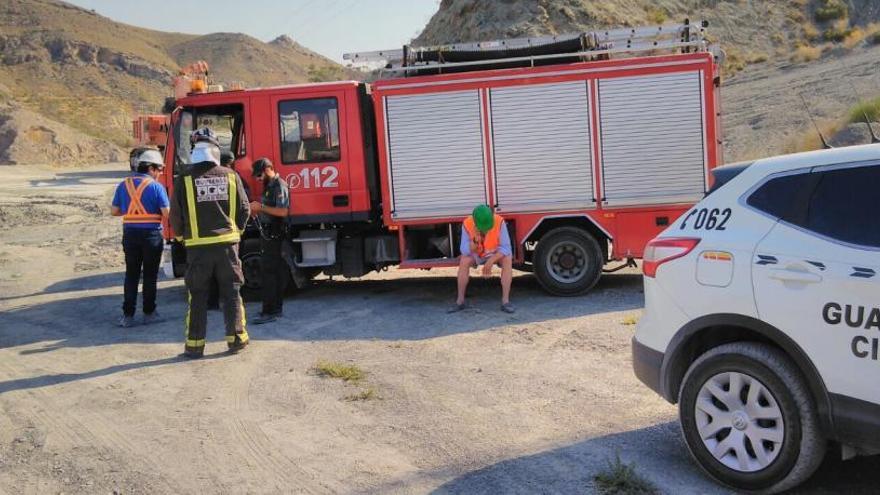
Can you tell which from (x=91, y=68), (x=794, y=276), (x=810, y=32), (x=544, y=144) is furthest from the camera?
(x=91, y=68)

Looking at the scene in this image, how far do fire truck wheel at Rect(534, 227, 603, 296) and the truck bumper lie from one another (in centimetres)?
471

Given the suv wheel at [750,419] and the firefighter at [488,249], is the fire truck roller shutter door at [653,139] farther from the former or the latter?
the suv wheel at [750,419]

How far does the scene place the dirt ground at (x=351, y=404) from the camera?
4.49 m

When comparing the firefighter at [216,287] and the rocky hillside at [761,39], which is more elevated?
the rocky hillside at [761,39]

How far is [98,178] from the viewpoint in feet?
108

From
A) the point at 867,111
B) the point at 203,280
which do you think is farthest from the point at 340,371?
the point at 867,111

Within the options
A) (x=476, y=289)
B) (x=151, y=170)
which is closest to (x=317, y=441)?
(x=151, y=170)

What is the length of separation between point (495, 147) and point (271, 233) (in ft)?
9.17

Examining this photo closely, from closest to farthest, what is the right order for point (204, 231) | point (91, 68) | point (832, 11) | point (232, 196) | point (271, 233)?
point (204, 231) < point (232, 196) < point (271, 233) < point (832, 11) < point (91, 68)

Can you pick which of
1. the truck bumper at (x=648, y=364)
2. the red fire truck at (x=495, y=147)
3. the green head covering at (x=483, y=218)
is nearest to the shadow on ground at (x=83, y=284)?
the red fire truck at (x=495, y=147)

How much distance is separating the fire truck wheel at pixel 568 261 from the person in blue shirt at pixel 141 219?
4346 millimetres

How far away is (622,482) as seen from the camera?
417 centimetres

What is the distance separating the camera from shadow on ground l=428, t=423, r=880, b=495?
4.13 metres

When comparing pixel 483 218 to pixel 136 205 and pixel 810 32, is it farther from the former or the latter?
pixel 810 32
